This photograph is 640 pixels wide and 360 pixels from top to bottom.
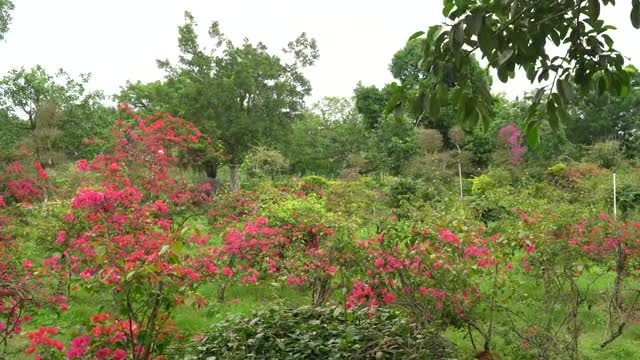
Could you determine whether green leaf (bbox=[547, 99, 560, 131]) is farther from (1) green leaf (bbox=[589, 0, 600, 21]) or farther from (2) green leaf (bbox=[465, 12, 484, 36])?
(2) green leaf (bbox=[465, 12, 484, 36])

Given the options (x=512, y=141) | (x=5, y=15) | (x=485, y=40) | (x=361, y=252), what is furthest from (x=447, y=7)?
(x=512, y=141)

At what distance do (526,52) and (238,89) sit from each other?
57.8 ft

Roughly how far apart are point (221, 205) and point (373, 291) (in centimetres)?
551

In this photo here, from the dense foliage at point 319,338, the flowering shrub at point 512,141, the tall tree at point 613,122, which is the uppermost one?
the tall tree at point 613,122

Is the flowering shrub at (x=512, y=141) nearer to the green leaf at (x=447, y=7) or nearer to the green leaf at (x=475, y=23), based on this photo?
the green leaf at (x=447, y=7)

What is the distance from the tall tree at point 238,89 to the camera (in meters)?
18.8

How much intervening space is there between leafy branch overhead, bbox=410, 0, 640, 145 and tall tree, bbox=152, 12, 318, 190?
16495 mm

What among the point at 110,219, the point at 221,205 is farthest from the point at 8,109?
the point at 110,219

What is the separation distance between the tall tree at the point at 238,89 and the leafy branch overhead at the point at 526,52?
1650cm

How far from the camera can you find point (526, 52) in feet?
7.40

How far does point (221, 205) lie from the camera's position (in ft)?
34.0

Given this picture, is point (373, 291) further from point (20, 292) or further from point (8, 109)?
point (8, 109)

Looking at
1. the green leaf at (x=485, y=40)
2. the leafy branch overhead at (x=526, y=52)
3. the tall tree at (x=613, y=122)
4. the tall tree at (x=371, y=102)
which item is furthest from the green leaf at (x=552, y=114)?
the tall tree at (x=371, y=102)

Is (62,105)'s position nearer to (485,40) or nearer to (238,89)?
(238,89)
